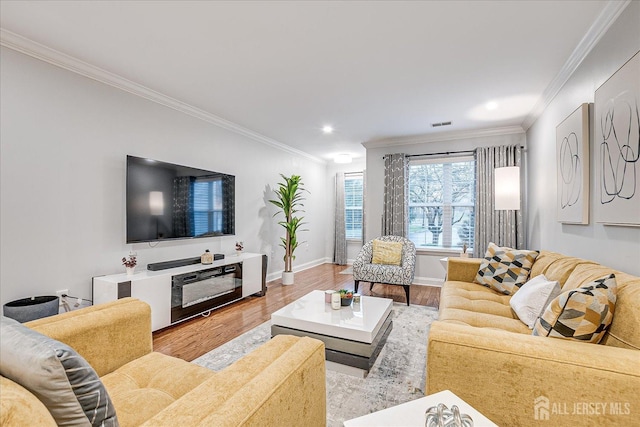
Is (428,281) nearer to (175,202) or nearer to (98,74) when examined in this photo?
(175,202)

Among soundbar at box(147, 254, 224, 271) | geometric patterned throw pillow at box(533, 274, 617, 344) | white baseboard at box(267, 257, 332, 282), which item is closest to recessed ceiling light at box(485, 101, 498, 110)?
geometric patterned throw pillow at box(533, 274, 617, 344)

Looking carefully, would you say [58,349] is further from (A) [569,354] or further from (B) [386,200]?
(B) [386,200]

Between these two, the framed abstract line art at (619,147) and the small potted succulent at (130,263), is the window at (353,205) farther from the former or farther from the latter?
the framed abstract line art at (619,147)

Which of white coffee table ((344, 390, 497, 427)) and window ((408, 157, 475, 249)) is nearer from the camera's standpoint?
white coffee table ((344, 390, 497, 427))

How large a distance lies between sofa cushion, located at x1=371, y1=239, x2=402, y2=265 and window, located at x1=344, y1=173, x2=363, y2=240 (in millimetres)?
2440

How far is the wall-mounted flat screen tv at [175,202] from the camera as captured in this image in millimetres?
2944

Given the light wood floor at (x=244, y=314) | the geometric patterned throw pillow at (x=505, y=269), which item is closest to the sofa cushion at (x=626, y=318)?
the geometric patterned throw pillow at (x=505, y=269)

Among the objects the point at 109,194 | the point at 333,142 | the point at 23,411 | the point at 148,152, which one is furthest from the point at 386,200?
the point at 23,411

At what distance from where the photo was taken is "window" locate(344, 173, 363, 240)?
688cm

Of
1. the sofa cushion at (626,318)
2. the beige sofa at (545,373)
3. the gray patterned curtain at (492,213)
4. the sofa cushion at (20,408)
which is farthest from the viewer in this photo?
the gray patterned curtain at (492,213)

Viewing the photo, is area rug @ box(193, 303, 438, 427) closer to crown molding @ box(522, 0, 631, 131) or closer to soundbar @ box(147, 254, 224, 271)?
soundbar @ box(147, 254, 224, 271)

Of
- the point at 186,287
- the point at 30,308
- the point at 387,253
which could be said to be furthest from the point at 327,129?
the point at 30,308

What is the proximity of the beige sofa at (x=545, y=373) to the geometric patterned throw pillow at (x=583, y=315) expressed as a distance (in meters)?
0.05

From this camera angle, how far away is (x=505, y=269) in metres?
2.68
